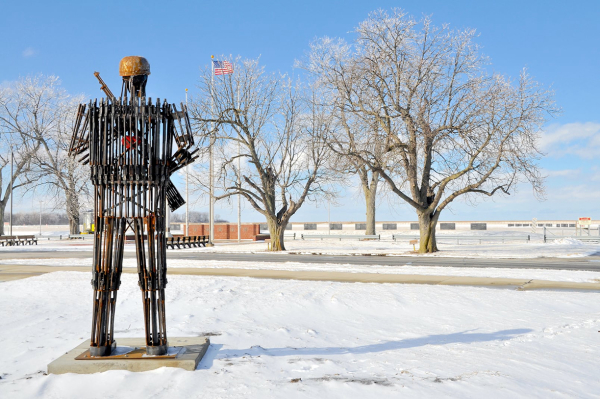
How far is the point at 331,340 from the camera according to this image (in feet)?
23.5

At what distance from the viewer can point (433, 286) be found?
39.8 feet

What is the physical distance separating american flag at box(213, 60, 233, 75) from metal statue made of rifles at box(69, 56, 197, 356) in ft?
74.7

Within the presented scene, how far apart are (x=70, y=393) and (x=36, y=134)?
4459 centimetres

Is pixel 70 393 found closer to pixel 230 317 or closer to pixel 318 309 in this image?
pixel 230 317

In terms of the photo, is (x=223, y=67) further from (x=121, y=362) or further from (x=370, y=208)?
(x=121, y=362)

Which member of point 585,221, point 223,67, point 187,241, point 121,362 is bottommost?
point 121,362

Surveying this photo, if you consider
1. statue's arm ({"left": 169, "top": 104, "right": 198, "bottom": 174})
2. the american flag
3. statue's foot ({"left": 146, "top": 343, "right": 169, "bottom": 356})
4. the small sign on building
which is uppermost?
the american flag

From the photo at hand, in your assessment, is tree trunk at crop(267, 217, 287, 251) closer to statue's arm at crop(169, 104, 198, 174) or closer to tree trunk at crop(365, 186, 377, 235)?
tree trunk at crop(365, 186, 377, 235)

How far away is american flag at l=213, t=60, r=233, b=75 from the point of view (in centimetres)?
2823

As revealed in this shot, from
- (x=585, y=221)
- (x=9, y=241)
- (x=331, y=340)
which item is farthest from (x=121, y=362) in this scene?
(x=9, y=241)

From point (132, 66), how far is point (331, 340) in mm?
4625

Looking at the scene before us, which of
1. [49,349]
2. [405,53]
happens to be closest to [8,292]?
[49,349]

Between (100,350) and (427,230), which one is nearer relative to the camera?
(100,350)

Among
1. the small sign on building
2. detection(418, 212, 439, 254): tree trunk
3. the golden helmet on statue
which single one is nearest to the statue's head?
the golden helmet on statue
